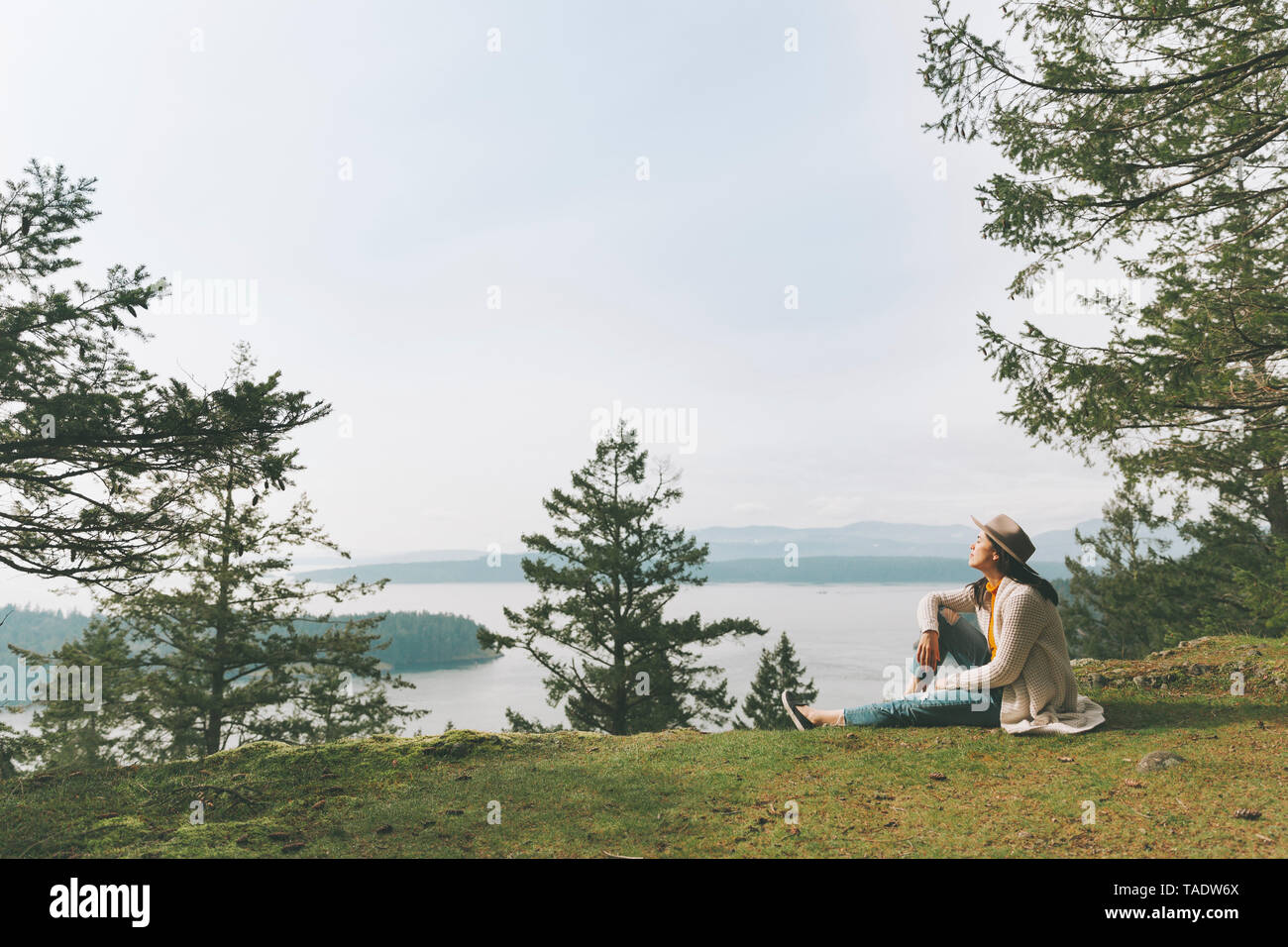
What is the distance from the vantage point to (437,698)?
249ft

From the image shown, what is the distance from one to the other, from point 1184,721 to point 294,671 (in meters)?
20.4

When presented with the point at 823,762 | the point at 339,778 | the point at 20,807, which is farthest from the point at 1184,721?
the point at 20,807

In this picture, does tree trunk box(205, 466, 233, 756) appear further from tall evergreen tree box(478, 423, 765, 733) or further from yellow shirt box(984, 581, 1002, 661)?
yellow shirt box(984, 581, 1002, 661)

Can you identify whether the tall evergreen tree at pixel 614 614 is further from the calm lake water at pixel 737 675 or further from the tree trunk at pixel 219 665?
the calm lake water at pixel 737 675

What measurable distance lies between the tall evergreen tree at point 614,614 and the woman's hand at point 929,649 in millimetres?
15313

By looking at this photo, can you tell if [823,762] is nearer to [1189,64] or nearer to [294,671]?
[1189,64]

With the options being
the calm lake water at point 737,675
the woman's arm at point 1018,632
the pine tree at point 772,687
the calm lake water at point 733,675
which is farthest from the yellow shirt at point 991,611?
the pine tree at point 772,687

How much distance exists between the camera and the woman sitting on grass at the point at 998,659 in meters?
5.39

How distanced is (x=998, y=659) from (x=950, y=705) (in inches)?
27.8

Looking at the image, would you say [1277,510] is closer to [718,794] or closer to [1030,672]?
[1030,672]

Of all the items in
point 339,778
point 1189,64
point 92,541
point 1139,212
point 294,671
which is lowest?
point 294,671

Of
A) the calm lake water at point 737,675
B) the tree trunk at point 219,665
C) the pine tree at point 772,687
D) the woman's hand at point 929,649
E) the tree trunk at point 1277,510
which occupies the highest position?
the tree trunk at point 1277,510

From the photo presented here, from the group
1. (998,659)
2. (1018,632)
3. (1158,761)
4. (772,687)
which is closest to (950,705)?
(998,659)

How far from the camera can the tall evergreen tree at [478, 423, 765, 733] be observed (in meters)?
21.1
